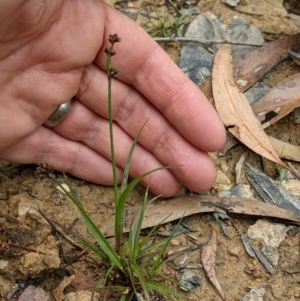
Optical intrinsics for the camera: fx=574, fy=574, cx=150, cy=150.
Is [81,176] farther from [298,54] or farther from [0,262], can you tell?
[298,54]

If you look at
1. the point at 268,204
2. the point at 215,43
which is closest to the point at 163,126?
the point at 268,204

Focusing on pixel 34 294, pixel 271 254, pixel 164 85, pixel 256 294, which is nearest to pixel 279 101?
pixel 164 85

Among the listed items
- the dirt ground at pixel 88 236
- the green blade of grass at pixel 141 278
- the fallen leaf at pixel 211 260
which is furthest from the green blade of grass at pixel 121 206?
the fallen leaf at pixel 211 260

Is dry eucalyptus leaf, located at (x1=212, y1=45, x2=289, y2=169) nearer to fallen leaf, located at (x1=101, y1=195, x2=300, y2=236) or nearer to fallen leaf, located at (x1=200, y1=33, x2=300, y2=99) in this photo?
fallen leaf, located at (x1=200, y1=33, x2=300, y2=99)

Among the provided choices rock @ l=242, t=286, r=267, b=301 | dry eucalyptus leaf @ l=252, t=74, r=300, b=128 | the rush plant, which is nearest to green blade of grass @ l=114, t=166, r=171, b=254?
the rush plant

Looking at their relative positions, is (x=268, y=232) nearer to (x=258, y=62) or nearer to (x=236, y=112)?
(x=236, y=112)
